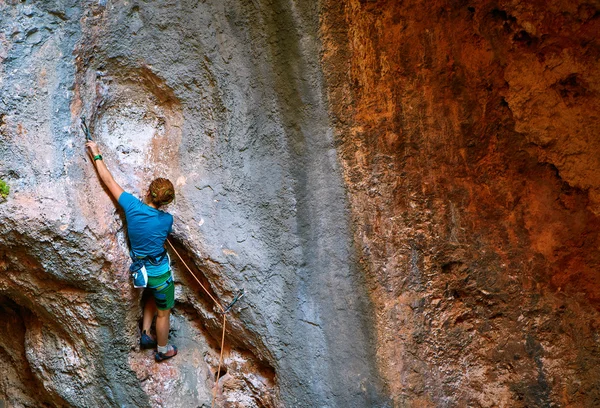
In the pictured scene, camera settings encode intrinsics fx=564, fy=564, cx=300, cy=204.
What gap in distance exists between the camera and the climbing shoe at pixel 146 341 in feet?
12.6

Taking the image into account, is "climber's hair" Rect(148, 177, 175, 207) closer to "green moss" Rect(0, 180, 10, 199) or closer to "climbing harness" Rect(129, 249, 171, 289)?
"climbing harness" Rect(129, 249, 171, 289)

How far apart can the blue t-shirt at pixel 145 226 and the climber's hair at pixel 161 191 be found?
0.22ft

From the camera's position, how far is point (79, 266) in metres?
3.52

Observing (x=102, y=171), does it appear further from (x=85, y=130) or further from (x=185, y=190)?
(x=185, y=190)

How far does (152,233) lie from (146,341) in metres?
0.79

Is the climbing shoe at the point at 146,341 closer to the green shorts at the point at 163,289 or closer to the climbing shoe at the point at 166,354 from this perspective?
the climbing shoe at the point at 166,354

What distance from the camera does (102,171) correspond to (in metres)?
3.54

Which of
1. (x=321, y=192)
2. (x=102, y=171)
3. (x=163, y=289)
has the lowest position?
(x=163, y=289)

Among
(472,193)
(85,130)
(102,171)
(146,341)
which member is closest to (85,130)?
(85,130)

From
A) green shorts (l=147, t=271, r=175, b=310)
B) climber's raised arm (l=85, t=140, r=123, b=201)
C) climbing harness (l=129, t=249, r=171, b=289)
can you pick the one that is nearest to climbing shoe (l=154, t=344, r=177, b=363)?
green shorts (l=147, t=271, r=175, b=310)

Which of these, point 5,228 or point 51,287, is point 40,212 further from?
point 51,287

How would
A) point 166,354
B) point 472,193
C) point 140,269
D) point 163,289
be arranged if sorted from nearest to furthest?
point 472,193 → point 140,269 → point 163,289 → point 166,354

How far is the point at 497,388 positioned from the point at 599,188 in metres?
1.36

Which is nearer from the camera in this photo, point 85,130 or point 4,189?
point 4,189
